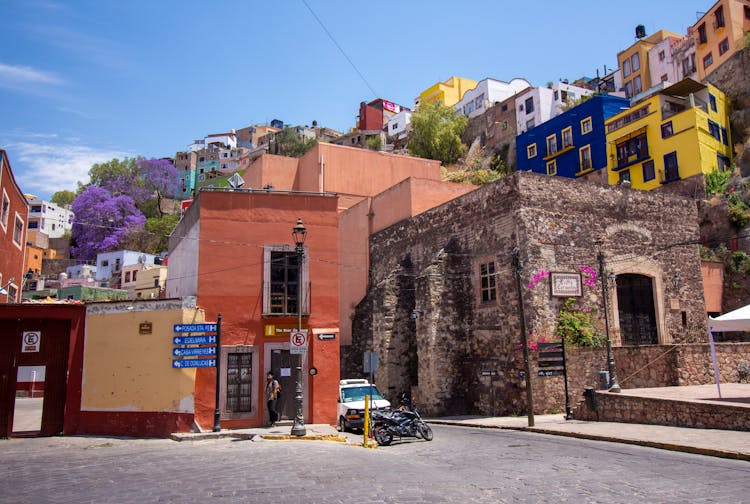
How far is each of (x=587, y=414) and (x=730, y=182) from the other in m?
25.1

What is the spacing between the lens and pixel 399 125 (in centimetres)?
7650

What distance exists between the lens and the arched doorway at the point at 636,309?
20938mm

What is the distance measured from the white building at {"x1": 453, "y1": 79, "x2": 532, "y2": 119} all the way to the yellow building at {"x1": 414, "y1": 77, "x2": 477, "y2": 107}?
5.48 m

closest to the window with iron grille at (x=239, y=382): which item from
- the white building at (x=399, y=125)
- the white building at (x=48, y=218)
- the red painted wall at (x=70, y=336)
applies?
A: the red painted wall at (x=70, y=336)

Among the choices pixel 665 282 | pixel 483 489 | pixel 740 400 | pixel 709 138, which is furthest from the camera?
pixel 709 138

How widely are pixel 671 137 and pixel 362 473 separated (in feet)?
118

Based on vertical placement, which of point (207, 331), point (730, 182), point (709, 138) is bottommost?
point (207, 331)

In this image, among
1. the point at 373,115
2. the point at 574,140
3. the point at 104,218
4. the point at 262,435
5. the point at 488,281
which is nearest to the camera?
the point at 262,435

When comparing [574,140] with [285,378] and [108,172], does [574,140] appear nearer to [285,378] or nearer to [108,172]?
[285,378]

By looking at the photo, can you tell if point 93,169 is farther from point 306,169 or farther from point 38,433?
point 38,433

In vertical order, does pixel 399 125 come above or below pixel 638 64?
above

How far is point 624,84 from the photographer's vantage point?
58000 mm

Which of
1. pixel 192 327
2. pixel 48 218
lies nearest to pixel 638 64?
pixel 192 327

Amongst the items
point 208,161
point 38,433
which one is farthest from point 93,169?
point 38,433
